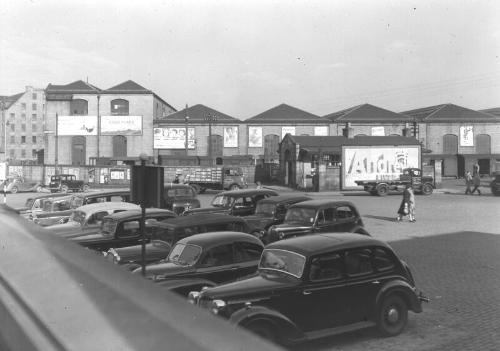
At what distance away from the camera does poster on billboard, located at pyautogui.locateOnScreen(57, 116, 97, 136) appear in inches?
2382

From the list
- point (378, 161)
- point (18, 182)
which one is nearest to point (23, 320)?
point (378, 161)

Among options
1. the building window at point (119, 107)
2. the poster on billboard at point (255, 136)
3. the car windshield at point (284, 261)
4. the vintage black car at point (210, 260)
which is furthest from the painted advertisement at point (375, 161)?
the building window at point (119, 107)

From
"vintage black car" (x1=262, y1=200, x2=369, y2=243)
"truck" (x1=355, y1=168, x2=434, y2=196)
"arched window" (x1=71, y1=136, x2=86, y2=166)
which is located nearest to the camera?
"vintage black car" (x1=262, y1=200, x2=369, y2=243)

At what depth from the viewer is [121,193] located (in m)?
16.6

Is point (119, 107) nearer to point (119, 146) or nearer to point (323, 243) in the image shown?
point (119, 146)

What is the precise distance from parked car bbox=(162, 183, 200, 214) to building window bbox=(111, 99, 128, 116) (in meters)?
45.1

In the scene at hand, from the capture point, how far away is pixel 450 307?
7.62 metres

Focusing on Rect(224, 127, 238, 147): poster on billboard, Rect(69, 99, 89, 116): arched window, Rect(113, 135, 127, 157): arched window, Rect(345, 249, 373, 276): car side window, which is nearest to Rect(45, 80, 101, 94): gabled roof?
Rect(69, 99, 89, 116): arched window

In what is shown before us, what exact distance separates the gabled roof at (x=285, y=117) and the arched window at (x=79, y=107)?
20005 millimetres

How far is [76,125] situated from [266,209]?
51.9 metres

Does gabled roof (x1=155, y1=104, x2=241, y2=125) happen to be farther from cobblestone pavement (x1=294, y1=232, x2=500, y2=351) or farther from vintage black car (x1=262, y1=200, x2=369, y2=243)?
cobblestone pavement (x1=294, y1=232, x2=500, y2=351)

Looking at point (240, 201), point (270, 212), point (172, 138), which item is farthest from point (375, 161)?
point (172, 138)

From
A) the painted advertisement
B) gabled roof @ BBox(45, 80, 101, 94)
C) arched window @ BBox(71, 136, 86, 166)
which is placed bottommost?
the painted advertisement

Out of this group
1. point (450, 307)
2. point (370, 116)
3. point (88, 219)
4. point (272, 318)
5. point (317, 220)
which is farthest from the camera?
point (370, 116)
